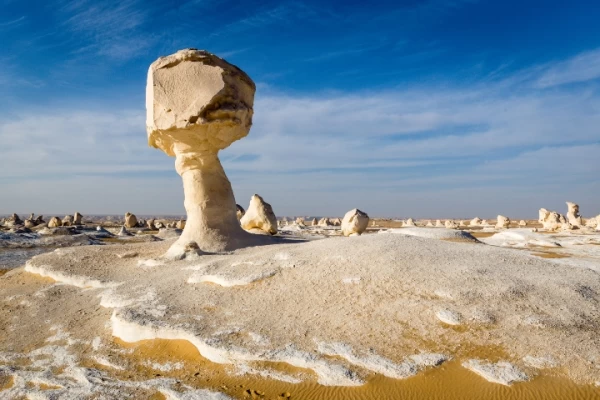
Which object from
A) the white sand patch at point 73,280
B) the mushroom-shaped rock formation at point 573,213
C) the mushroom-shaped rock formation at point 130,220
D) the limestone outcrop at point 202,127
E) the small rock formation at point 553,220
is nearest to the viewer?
the white sand patch at point 73,280

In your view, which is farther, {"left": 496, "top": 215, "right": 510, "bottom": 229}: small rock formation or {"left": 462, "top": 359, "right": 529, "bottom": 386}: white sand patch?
{"left": 496, "top": 215, "right": 510, "bottom": 229}: small rock formation

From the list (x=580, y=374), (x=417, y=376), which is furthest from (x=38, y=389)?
(x=580, y=374)

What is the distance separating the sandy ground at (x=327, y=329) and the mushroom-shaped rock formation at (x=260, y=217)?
8.14 metres

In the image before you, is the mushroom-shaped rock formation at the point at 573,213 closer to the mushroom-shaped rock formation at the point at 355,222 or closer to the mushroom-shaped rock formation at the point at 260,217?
the mushroom-shaped rock formation at the point at 355,222

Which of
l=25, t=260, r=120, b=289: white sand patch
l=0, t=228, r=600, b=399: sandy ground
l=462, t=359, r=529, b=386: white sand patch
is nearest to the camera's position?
l=462, t=359, r=529, b=386: white sand patch

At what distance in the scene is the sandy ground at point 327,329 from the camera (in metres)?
4.44

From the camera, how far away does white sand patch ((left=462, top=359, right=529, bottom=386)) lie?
429cm

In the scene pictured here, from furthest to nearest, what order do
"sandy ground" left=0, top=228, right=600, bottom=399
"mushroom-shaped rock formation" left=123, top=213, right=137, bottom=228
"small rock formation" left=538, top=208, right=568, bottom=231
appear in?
"mushroom-shaped rock formation" left=123, top=213, right=137, bottom=228
"small rock formation" left=538, top=208, right=568, bottom=231
"sandy ground" left=0, top=228, right=600, bottom=399

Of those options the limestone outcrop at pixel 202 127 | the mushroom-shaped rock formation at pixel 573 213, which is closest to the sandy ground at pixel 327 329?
the limestone outcrop at pixel 202 127

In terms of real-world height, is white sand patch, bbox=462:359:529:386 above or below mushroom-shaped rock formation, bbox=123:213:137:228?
below

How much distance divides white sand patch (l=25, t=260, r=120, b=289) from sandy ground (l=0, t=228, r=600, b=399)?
152 mm

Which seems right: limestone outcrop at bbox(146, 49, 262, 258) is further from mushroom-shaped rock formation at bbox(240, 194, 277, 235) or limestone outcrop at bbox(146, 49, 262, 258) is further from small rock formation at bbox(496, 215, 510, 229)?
small rock formation at bbox(496, 215, 510, 229)

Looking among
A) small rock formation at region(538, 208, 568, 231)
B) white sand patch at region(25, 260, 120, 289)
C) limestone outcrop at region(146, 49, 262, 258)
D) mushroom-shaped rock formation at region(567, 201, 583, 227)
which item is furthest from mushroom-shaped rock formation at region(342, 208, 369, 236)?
mushroom-shaped rock formation at region(567, 201, 583, 227)

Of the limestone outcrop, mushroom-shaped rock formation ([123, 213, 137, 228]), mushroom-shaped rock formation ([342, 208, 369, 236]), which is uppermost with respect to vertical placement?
the limestone outcrop
